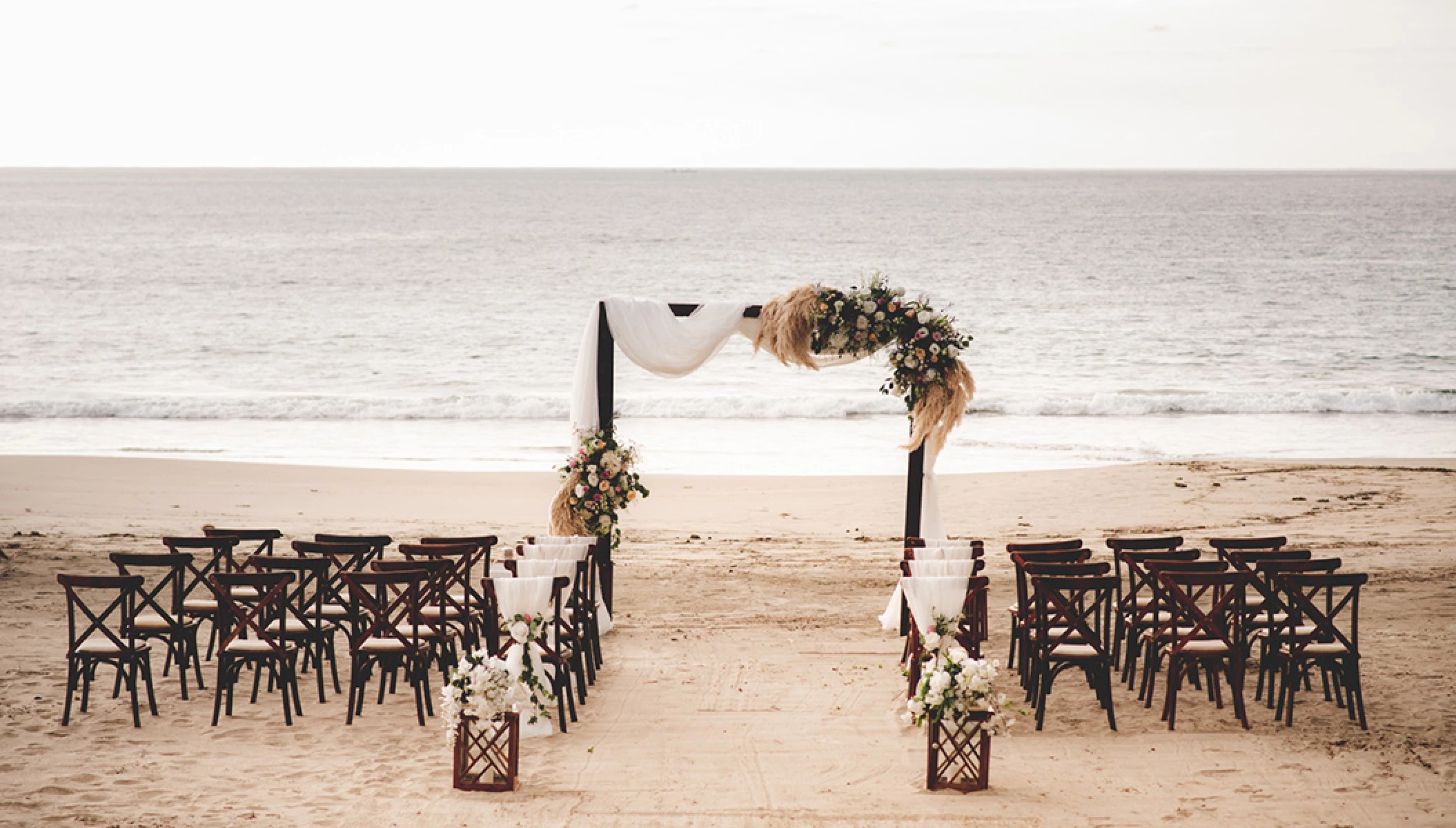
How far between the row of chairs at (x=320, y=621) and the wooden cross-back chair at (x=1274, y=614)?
14.1 ft

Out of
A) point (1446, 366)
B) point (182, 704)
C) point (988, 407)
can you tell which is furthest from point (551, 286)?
point (182, 704)

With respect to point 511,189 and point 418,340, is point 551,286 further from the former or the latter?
point 511,189

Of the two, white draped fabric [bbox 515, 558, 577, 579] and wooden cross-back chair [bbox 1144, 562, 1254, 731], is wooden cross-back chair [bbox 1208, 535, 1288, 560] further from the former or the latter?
white draped fabric [bbox 515, 558, 577, 579]

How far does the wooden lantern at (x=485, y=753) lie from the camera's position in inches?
251

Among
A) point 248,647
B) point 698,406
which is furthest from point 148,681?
point 698,406

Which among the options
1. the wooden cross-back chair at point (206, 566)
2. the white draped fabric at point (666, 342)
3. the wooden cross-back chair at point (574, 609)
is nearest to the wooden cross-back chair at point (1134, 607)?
the white draped fabric at point (666, 342)

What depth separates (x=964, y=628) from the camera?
757cm

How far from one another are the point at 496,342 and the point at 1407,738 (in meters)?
28.9

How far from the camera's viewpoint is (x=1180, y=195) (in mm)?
98625

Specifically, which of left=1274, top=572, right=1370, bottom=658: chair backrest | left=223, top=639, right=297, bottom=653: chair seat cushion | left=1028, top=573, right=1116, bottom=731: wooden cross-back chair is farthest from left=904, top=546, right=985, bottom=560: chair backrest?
left=223, top=639, right=297, bottom=653: chair seat cushion

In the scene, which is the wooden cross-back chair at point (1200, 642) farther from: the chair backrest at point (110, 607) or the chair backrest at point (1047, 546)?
the chair backrest at point (110, 607)

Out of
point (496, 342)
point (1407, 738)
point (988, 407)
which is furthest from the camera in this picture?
point (496, 342)

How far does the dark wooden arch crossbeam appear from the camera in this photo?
10078mm

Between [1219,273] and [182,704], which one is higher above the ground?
[1219,273]
